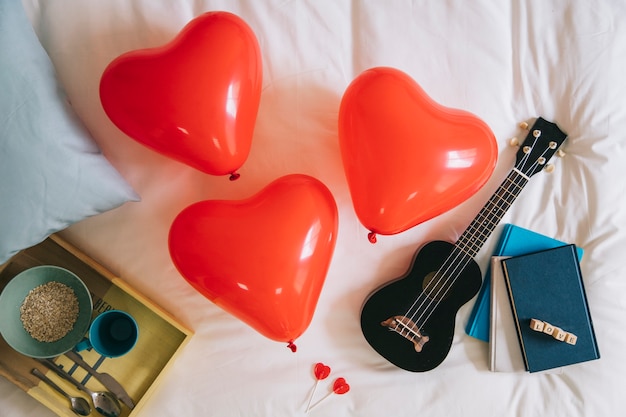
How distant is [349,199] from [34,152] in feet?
1.81

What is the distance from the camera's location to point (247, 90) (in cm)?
79

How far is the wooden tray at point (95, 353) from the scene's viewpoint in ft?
2.86

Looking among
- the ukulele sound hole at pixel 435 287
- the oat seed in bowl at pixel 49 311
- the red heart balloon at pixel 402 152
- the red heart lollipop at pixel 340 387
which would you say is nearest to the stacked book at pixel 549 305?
the ukulele sound hole at pixel 435 287

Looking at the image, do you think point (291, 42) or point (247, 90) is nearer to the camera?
point (247, 90)

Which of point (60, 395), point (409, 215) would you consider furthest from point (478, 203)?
point (60, 395)

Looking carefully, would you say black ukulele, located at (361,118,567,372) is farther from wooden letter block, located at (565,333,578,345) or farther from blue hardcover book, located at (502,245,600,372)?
wooden letter block, located at (565,333,578,345)

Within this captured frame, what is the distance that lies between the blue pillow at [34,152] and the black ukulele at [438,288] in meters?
0.57

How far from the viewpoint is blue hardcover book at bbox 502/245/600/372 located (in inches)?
36.0

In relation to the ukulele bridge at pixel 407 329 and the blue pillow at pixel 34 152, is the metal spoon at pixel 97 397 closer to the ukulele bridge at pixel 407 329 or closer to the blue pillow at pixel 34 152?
the blue pillow at pixel 34 152

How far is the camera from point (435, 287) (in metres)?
0.92

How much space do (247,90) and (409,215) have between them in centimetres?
35

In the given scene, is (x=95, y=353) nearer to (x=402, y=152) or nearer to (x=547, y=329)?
(x=402, y=152)

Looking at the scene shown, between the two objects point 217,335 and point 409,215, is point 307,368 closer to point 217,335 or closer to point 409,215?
point 217,335

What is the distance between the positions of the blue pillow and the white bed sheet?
0.36 feet
